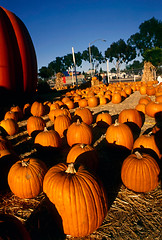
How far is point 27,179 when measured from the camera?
276 centimetres

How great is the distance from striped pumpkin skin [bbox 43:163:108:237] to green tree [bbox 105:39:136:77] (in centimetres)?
5452

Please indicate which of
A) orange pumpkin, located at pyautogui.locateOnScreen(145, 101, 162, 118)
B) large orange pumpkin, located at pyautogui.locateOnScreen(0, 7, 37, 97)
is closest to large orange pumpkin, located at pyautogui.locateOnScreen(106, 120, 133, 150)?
orange pumpkin, located at pyautogui.locateOnScreen(145, 101, 162, 118)

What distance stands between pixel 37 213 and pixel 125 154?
2445 millimetres

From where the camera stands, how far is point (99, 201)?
212 centimetres

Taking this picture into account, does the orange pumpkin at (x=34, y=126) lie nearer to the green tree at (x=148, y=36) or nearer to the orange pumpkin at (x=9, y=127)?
the orange pumpkin at (x=9, y=127)

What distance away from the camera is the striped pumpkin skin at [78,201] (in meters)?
2.02

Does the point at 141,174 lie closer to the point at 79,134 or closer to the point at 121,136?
the point at 121,136

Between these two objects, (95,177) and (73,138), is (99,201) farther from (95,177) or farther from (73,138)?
(73,138)

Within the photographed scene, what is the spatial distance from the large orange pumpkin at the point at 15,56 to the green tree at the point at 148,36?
153ft

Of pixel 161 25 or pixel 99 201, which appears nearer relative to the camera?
pixel 99 201

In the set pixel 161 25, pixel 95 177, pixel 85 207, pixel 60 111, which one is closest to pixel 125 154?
pixel 95 177

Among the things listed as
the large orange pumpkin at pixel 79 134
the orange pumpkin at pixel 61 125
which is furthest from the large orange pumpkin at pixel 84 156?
the orange pumpkin at pixel 61 125

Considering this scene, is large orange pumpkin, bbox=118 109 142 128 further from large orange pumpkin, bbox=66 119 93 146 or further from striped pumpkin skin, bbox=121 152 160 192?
striped pumpkin skin, bbox=121 152 160 192

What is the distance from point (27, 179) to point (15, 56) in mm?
7674
